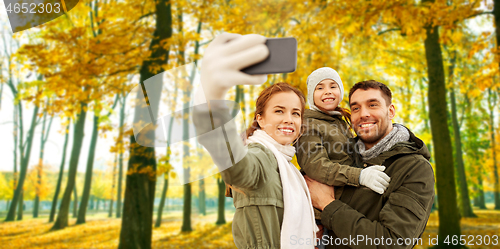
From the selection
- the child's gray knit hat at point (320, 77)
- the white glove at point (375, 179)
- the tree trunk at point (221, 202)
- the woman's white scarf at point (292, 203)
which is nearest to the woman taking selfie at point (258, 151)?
the woman's white scarf at point (292, 203)

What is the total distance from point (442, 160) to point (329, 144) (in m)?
5.64

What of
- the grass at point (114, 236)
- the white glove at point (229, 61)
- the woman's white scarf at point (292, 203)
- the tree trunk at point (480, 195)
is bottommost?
the grass at point (114, 236)

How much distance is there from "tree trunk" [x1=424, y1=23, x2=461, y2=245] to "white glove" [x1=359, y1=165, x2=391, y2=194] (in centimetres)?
558

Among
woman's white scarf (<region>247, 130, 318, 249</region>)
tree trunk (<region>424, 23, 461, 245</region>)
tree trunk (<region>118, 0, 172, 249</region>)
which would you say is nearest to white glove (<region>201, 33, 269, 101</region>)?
woman's white scarf (<region>247, 130, 318, 249</region>)

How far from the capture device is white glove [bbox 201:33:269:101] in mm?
971

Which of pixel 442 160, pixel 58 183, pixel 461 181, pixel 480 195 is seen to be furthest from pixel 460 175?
pixel 58 183

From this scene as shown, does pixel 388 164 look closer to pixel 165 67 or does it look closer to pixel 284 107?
pixel 284 107

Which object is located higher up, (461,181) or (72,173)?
(72,173)

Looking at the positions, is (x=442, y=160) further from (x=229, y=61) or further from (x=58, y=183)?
(x=58, y=183)

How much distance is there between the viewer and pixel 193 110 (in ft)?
3.42

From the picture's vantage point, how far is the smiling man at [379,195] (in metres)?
1.64

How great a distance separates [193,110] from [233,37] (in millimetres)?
281

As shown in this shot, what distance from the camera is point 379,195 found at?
179 centimetres

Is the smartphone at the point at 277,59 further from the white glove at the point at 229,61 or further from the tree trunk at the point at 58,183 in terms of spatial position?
the tree trunk at the point at 58,183
